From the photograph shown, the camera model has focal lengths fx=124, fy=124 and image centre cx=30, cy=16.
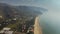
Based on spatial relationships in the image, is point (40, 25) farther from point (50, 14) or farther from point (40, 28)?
point (50, 14)

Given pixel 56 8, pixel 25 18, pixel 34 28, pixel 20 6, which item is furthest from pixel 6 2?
pixel 56 8

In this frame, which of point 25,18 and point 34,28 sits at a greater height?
point 25,18

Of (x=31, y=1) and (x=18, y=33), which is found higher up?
(x=31, y=1)

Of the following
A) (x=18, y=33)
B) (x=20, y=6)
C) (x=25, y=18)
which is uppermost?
(x=20, y=6)

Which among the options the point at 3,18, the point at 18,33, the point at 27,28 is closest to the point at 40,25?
the point at 27,28

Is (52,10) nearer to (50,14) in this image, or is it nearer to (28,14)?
(50,14)
